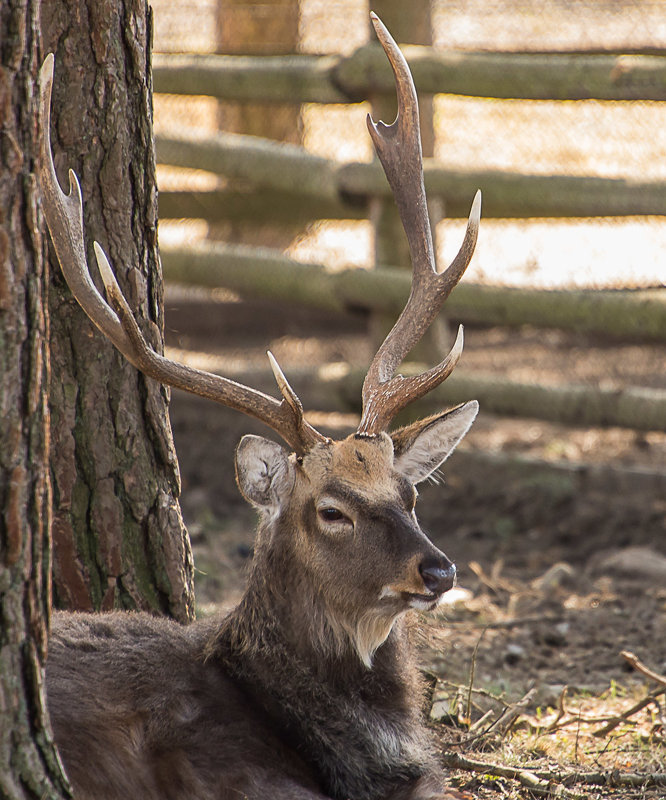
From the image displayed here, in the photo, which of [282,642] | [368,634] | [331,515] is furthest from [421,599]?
[282,642]

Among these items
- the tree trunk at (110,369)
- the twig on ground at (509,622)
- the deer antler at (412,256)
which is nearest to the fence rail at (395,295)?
the twig on ground at (509,622)

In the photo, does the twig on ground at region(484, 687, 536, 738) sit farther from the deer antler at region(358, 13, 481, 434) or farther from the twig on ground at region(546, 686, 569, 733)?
the deer antler at region(358, 13, 481, 434)

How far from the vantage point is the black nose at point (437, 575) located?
359 cm

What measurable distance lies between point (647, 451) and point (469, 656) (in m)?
3.40

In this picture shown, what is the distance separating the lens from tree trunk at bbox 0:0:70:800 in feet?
8.91

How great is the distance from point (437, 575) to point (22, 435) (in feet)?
4.68

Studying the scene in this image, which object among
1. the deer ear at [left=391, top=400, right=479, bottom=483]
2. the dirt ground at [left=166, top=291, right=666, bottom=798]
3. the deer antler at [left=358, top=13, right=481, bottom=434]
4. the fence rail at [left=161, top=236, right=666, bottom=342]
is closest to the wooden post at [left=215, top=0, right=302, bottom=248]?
the dirt ground at [left=166, top=291, right=666, bottom=798]

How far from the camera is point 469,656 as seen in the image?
206 inches

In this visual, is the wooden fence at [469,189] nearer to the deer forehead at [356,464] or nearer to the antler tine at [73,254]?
the deer forehead at [356,464]

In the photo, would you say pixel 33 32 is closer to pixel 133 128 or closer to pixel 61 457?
pixel 133 128

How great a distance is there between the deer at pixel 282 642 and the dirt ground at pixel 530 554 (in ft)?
1.45

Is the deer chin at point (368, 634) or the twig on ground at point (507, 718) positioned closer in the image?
the deer chin at point (368, 634)

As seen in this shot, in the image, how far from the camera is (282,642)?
3861 millimetres

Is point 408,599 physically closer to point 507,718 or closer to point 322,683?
point 322,683
